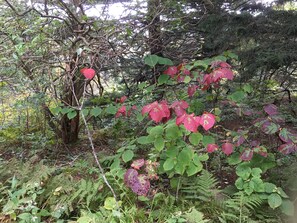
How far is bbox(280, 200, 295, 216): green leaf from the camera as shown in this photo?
2.10 m

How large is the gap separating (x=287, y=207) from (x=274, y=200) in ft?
0.46

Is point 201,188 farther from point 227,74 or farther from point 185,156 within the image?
point 227,74


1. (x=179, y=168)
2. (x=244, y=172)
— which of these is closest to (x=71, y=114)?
(x=179, y=168)

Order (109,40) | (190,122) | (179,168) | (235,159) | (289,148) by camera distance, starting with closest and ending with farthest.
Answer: (190,122)
(289,148)
(179,168)
(235,159)
(109,40)

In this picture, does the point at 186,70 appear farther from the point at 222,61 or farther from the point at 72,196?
the point at 72,196

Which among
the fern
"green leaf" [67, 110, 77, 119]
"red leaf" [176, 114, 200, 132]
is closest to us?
"red leaf" [176, 114, 200, 132]

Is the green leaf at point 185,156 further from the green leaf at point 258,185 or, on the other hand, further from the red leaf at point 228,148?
the green leaf at point 258,185

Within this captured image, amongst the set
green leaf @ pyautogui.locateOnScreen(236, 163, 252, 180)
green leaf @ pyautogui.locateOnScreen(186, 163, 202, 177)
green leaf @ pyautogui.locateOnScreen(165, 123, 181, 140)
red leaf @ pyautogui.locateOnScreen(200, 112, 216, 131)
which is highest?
red leaf @ pyautogui.locateOnScreen(200, 112, 216, 131)

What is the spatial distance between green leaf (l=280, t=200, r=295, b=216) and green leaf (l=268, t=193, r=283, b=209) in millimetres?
85

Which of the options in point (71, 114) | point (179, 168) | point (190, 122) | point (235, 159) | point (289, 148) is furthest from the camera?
point (71, 114)

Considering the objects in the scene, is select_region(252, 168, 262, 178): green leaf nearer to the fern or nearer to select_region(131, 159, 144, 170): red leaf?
the fern

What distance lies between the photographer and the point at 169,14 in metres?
4.60

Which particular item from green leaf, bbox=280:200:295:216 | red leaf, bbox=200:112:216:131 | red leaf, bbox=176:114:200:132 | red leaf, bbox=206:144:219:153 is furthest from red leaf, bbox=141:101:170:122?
green leaf, bbox=280:200:295:216

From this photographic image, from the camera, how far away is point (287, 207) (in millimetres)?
2115
